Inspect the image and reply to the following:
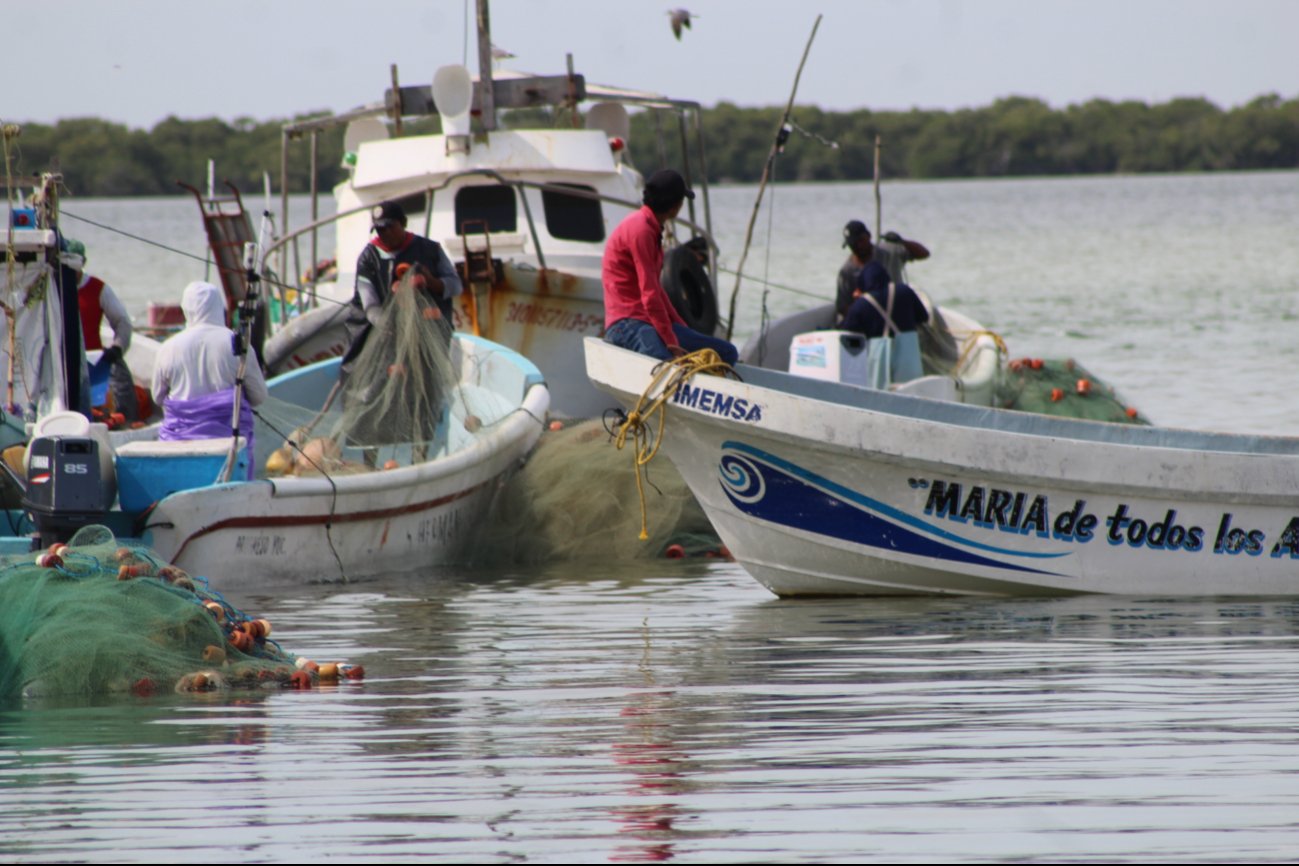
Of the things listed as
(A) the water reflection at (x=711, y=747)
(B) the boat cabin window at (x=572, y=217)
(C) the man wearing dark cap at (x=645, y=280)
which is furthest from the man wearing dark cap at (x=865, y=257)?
(A) the water reflection at (x=711, y=747)

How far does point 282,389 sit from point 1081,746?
8.14 m

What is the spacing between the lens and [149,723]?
6715mm

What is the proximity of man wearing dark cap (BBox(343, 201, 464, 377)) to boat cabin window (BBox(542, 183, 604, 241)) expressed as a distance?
5.53 metres

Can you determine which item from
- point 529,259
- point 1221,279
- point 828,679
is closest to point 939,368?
point 529,259

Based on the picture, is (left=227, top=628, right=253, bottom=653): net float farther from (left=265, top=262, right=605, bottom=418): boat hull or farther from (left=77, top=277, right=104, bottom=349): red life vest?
(left=265, top=262, right=605, bottom=418): boat hull

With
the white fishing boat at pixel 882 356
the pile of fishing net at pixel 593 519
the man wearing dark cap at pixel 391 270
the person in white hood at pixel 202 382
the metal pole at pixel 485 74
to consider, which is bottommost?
the pile of fishing net at pixel 593 519

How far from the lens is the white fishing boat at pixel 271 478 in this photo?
8992mm

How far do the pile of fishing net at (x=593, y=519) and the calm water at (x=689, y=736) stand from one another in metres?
0.11

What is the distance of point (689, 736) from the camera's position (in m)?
6.41

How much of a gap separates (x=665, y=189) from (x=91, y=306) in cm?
494

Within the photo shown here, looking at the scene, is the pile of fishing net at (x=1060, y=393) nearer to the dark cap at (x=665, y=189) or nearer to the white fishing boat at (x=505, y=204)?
the white fishing boat at (x=505, y=204)

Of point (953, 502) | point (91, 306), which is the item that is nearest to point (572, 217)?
point (91, 306)

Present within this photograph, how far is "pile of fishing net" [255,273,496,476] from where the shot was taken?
1085cm

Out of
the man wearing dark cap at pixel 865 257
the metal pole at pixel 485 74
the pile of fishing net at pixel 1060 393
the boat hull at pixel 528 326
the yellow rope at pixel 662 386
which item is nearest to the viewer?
the yellow rope at pixel 662 386
